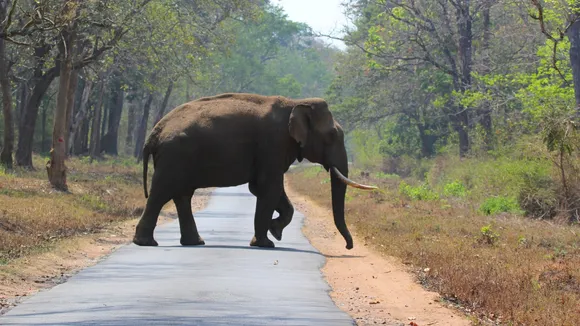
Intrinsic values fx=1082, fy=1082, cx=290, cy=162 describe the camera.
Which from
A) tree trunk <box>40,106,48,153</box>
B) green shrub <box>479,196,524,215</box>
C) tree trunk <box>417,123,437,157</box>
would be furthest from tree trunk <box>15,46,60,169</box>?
tree trunk <box>417,123,437,157</box>

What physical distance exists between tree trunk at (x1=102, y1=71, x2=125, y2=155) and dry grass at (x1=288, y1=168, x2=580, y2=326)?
2883 cm

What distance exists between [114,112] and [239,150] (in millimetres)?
45153

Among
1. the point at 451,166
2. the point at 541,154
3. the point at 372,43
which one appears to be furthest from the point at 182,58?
the point at 541,154

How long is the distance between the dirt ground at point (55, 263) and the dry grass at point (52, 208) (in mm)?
268

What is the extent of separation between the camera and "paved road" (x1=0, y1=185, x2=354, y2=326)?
979 centimetres

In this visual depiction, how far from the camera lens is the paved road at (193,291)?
979 cm

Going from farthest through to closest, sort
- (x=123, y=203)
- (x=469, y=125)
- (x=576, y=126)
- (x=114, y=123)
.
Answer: (x=114, y=123) → (x=469, y=125) → (x=123, y=203) → (x=576, y=126)

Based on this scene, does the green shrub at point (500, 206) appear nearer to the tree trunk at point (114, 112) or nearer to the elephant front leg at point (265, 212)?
the elephant front leg at point (265, 212)

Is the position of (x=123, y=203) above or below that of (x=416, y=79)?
below

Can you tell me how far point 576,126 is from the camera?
25125 mm

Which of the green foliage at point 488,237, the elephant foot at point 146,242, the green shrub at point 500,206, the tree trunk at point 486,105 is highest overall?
the tree trunk at point 486,105

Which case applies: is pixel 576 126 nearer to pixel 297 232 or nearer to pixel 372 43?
pixel 297 232

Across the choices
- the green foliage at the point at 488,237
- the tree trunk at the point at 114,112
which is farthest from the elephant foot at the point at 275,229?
the tree trunk at the point at 114,112

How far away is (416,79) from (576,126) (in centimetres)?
2813
